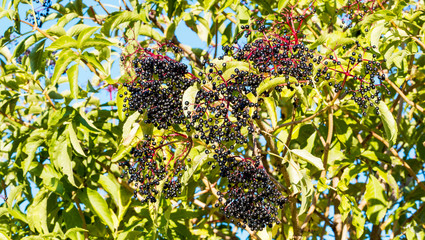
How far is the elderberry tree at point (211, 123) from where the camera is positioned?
2277mm

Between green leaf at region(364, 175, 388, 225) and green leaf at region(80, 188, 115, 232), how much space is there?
Answer: 1.43 m

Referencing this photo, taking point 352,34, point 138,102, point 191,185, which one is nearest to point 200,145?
point 191,185

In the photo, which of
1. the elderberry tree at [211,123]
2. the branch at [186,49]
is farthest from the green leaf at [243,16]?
the branch at [186,49]

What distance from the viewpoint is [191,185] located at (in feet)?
10.2

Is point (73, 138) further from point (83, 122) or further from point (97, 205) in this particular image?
point (97, 205)

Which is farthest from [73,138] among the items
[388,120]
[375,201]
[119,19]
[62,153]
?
[375,201]

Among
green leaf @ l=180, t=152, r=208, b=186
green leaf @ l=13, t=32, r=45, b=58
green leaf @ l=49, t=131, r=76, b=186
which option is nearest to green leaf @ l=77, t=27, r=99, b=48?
green leaf @ l=13, t=32, r=45, b=58

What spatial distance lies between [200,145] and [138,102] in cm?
63

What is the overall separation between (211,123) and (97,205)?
3.07 ft

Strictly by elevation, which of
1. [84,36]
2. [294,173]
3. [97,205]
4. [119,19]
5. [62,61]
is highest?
[119,19]

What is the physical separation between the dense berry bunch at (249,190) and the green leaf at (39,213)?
1.13 m

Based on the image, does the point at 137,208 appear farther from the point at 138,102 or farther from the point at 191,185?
the point at 138,102

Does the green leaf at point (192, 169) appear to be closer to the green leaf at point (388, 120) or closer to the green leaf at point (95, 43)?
the green leaf at point (95, 43)

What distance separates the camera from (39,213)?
9.73 feet
